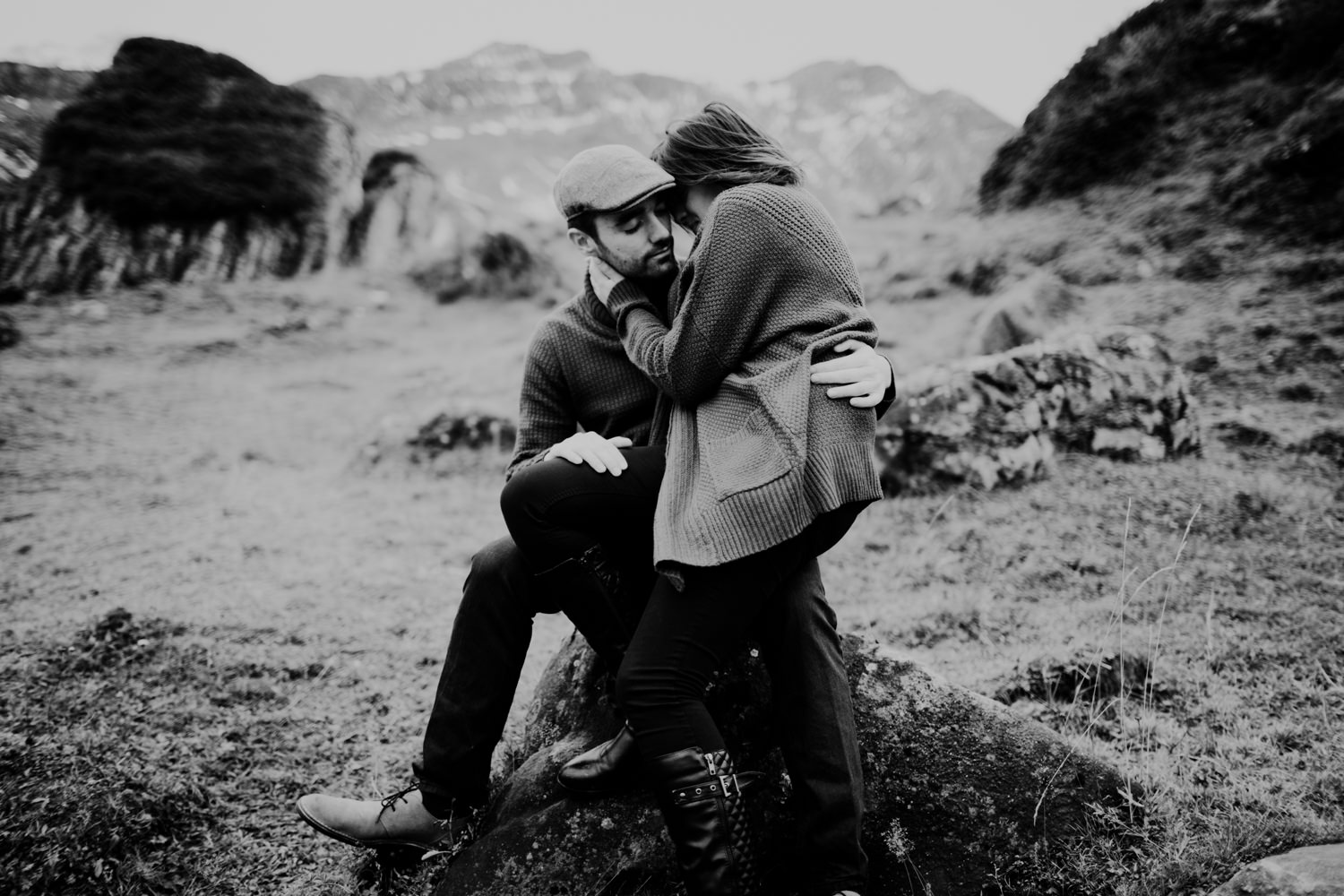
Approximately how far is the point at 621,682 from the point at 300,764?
2077 mm

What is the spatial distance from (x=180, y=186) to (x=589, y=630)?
17047 mm

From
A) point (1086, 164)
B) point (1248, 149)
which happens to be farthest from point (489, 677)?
point (1086, 164)

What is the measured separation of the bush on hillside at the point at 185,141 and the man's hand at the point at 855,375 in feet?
56.1

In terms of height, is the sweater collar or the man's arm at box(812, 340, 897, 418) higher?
the sweater collar

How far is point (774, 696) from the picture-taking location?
7.62ft

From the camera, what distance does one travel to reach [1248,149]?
9.86 m

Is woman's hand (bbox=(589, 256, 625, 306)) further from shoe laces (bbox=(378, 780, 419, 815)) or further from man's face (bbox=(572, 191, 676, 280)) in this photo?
shoe laces (bbox=(378, 780, 419, 815))

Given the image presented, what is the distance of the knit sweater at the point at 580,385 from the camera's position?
2.98m

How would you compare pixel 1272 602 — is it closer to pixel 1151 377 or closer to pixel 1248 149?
pixel 1151 377

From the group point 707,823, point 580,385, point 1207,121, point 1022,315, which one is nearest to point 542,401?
point 580,385

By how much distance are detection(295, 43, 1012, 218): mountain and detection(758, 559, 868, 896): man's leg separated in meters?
20.4

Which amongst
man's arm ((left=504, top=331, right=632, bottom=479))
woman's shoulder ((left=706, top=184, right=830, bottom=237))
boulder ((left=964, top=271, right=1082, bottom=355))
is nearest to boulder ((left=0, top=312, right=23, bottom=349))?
man's arm ((left=504, top=331, right=632, bottom=479))

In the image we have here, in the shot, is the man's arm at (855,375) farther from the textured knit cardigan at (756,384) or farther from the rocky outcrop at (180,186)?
the rocky outcrop at (180,186)

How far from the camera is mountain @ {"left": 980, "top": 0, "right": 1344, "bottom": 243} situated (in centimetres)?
880
